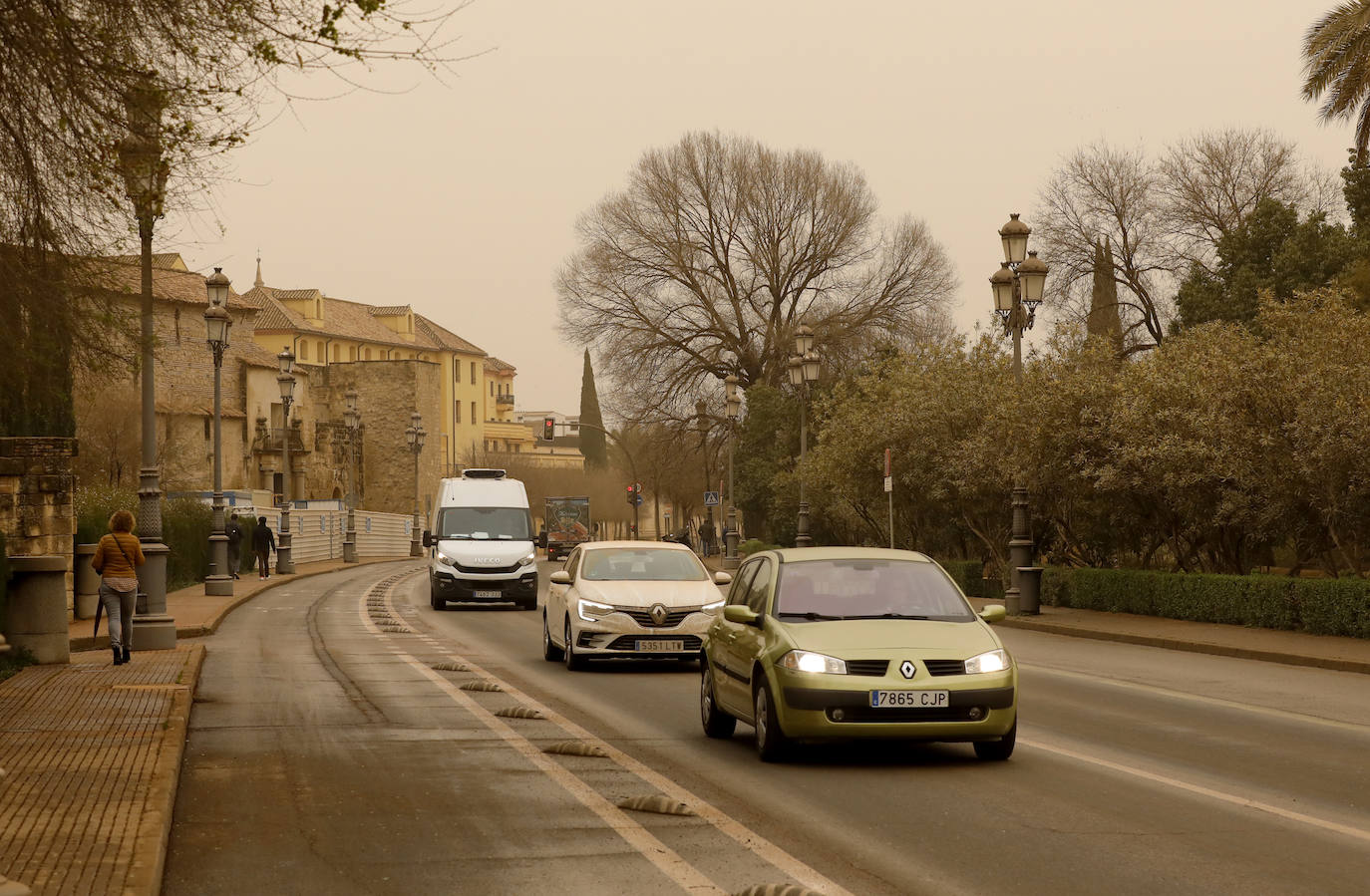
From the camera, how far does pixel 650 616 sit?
17844 mm

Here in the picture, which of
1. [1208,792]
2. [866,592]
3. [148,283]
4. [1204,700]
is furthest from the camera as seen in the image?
[148,283]

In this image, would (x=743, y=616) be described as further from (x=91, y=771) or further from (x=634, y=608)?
(x=634, y=608)

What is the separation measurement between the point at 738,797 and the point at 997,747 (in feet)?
7.80

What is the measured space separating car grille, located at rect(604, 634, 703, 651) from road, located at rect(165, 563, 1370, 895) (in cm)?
109

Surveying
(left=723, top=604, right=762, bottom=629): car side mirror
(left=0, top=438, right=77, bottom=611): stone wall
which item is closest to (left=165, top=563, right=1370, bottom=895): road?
(left=723, top=604, right=762, bottom=629): car side mirror

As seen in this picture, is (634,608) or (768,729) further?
(634,608)

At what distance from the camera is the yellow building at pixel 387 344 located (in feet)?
409

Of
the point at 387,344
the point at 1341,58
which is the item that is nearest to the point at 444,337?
Result: the point at 387,344

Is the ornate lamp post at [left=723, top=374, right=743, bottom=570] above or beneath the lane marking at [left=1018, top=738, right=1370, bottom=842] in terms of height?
above

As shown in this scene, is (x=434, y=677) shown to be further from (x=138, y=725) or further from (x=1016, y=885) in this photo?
(x=1016, y=885)

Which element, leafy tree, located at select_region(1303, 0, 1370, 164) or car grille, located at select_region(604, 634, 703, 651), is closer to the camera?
car grille, located at select_region(604, 634, 703, 651)

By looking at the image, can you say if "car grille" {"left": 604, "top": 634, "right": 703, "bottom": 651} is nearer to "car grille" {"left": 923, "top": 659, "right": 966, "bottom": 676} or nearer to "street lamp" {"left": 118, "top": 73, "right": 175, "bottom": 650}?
"street lamp" {"left": 118, "top": 73, "right": 175, "bottom": 650}

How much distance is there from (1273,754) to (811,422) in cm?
4468

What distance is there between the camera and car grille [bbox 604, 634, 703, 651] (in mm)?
17844
